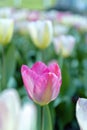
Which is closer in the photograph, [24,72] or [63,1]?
[24,72]

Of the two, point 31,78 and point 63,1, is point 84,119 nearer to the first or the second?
point 31,78

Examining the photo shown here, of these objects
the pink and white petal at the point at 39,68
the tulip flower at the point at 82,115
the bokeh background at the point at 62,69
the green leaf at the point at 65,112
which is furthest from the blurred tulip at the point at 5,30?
the tulip flower at the point at 82,115

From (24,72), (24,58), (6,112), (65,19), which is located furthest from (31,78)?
(65,19)

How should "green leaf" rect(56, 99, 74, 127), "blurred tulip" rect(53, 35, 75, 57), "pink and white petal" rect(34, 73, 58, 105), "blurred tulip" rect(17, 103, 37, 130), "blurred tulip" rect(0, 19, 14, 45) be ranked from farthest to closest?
"blurred tulip" rect(53, 35, 75, 57) < "green leaf" rect(56, 99, 74, 127) < "blurred tulip" rect(0, 19, 14, 45) < "pink and white petal" rect(34, 73, 58, 105) < "blurred tulip" rect(17, 103, 37, 130)

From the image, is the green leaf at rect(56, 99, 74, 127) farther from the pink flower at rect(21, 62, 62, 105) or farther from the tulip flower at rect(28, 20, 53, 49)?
the pink flower at rect(21, 62, 62, 105)

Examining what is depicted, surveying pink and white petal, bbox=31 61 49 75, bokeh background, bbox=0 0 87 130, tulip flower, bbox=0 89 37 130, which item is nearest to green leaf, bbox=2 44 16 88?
bokeh background, bbox=0 0 87 130

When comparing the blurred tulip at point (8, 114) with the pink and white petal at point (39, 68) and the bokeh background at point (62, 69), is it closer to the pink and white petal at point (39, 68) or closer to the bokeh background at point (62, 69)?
the bokeh background at point (62, 69)

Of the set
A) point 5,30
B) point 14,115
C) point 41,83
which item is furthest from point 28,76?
point 5,30

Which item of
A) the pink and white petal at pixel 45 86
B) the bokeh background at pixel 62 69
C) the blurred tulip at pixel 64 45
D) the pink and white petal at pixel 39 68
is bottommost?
the bokeh background at pixel 62 69
